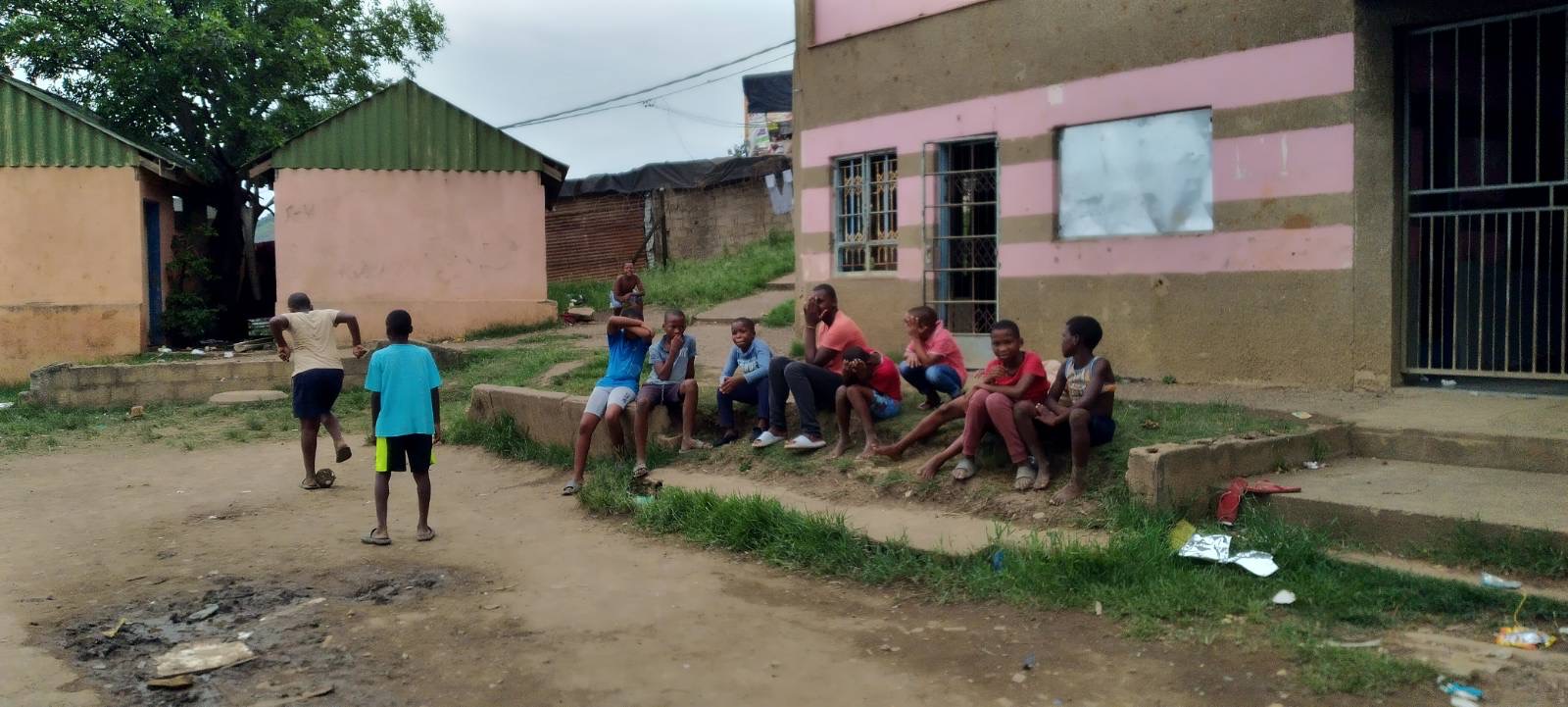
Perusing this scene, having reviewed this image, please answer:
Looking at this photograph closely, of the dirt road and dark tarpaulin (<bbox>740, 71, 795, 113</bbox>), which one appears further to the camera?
dark tarpaulin (<bbox>740, 71, 795, 113</bbox>)

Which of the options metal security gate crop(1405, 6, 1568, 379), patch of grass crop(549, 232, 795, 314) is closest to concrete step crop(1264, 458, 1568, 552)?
metal security gate crop(1405, 6, 1568, 379)

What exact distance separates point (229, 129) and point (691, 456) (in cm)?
1508

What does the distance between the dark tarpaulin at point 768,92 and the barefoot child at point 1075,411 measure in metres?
30.6

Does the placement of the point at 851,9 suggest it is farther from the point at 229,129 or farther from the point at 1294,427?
the point at 229,129

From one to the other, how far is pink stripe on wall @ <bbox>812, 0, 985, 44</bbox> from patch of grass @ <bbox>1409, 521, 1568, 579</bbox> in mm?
7562

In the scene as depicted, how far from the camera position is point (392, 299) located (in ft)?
62.6

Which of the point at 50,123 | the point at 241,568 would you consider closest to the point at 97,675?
the point at 241,568

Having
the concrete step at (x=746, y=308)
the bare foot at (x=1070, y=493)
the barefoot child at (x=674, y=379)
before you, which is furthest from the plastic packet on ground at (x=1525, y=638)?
the concrete step at (x=746, y=308)

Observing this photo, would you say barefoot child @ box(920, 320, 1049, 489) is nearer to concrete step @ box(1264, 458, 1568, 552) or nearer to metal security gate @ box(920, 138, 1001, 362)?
concrete step @ box(1264, 458, 1568, 552)

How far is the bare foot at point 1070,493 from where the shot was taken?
22.4ft

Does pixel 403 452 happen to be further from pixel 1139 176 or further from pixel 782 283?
pixel 782 283

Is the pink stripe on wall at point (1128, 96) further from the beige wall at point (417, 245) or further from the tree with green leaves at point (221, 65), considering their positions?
the tree with green leaves at point (221, 65)

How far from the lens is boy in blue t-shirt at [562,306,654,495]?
9023 millimetres

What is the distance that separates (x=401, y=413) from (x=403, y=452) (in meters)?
0.27
